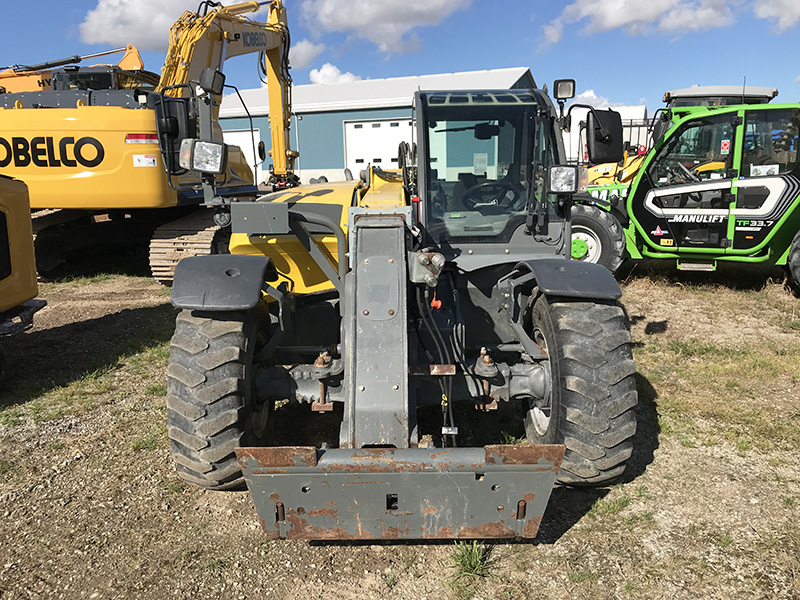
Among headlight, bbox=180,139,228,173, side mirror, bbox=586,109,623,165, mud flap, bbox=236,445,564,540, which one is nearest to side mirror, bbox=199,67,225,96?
headlight, bbox=180,139,228,173

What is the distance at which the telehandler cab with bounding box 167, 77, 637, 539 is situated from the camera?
268cm

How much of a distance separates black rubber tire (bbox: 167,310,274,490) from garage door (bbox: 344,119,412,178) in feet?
65.3

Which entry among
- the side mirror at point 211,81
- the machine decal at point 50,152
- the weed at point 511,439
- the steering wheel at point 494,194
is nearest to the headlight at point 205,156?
the side mirror at point 211,81

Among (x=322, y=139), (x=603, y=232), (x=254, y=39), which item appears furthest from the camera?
(x=322, y=139)

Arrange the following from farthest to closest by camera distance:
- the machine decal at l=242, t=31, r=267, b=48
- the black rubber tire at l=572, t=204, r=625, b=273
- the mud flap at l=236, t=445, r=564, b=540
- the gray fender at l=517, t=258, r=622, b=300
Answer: the machine decal at l=242, t=31, r=267, b=48, the black rubber tire at l=572, t=204, r=625, b=273, the gray fender at l=517, t=258, r=622, b=300, the mud flap at l=236, t=445, r=564, b=540

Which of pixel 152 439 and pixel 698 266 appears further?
pixel 698 266

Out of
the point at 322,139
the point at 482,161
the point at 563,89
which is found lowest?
the point at 482,161

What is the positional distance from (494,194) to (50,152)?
6.30m

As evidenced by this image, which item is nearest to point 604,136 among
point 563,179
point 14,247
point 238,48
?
point 563,179

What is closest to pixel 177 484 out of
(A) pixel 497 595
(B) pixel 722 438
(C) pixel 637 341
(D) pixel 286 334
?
(D) pixel 286 334

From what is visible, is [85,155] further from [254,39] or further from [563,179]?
[563,179]

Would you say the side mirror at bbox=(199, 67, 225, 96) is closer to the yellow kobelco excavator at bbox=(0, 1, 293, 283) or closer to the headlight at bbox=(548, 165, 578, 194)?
the yellow kobelco excavator at bbox=(0, 1, 293, 283)

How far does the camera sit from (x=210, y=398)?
3078 millimetres

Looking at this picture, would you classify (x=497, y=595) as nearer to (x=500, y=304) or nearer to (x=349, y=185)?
(x=500, y=304)
